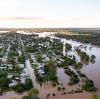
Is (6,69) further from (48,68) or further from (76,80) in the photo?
(76,80)

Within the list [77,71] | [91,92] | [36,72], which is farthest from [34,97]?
[77,71]

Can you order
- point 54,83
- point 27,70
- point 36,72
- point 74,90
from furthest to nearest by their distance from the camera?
point 27,70
point 36,72
point 54,83
point 74,90

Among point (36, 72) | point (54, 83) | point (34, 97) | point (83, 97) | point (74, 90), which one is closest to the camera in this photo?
point (34, 97)

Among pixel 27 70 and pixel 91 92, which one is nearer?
pixel 91 92

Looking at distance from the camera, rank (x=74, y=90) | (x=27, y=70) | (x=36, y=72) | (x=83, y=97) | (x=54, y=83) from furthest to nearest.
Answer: (x=27, y=70) < (x=36, y=72) < (x=54, y=83) < (x=74, y=90) < (x=83, y=97)

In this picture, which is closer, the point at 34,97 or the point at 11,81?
the point at 34,97

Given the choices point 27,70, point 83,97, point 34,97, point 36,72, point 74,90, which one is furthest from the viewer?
point 27,70

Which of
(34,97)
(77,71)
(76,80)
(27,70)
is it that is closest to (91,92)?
(76,80)

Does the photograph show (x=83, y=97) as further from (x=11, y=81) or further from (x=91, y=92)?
(x=11, y=81)
